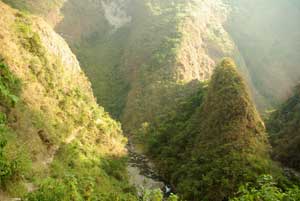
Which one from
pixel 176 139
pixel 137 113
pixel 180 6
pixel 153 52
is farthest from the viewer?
pixel 180 6

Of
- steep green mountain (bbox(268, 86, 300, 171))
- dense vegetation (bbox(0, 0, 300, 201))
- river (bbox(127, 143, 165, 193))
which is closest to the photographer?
dense vegetation (bbox(0, 0, 300, 201))

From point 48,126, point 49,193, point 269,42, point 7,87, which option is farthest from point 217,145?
point 269,42

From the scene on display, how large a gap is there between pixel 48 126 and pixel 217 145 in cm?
1695

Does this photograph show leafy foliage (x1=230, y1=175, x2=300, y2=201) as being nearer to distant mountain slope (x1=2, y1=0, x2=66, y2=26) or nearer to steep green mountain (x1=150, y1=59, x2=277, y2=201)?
steep green mountain (x1=150, y1=59, x2=277, y2=201)

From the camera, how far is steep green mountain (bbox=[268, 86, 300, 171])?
39688 millimetres

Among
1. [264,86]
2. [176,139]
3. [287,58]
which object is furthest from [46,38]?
[287,58]

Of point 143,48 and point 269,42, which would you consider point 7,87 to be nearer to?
point 143,48

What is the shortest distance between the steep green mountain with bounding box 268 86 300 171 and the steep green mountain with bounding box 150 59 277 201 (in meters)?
4.38

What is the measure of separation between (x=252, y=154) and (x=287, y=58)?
45.8 m

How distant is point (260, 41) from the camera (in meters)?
77.9

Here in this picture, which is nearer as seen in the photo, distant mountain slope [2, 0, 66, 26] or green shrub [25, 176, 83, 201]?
green shrub [25, 176, 83, 201]

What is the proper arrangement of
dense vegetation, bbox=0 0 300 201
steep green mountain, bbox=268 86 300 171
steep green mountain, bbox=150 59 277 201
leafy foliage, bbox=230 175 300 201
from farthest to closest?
steep green mountain, bbox=268 86 300 171
steep green mountain, bbox=150 59 277 201
dense vegetation, bbox=0 0 300 201
leafy foliage, bbox=230 175 300 201

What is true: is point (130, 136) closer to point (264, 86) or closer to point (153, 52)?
point (153, 52)

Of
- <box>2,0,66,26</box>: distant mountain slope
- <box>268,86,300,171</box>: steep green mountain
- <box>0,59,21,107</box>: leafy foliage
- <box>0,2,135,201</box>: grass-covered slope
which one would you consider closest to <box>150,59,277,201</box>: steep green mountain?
<box>268,86,300,171</box>: steep green mountain
